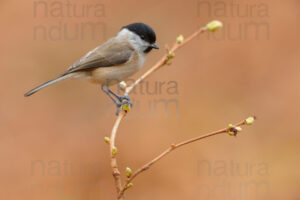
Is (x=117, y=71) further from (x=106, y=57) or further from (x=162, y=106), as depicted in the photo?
(x=162, y=106)

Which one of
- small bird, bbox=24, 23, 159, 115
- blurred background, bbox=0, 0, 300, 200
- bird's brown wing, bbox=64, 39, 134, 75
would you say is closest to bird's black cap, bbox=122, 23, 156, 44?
small bird, bbox=24, 23, 159, 115

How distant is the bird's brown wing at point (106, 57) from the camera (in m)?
3.28

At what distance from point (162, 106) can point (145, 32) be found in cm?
192

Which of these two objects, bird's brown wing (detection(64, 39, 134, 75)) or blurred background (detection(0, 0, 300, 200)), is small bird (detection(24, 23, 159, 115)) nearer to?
bird's brown wing (detection(64, 39, 134, 75))

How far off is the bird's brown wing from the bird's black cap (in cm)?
19

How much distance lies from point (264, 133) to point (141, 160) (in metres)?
1.73

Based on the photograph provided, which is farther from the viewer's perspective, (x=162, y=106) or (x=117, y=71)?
(x=162, y=106)

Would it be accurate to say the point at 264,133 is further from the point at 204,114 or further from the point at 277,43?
the point at 277,43

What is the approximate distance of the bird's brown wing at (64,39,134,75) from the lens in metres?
3.28

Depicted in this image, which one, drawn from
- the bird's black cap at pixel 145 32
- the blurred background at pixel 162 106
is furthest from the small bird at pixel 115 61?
the blurred background at pixel 162 106

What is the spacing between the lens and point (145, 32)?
316 cm

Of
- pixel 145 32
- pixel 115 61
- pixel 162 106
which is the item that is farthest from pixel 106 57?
pixel 162 106

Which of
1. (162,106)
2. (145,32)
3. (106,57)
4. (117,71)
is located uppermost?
(145,32)

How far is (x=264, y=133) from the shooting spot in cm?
482
